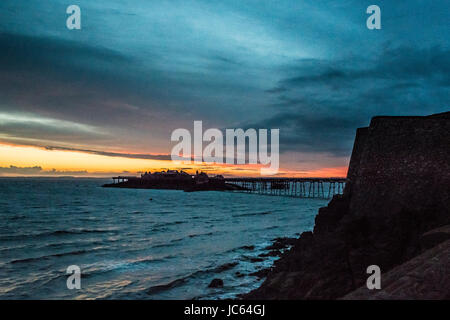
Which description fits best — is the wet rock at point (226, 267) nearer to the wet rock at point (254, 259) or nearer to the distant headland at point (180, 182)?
the wet rock at point (254, 259)

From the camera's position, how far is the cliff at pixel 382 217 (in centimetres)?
894

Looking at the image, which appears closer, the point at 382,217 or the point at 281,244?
the point at 382,217

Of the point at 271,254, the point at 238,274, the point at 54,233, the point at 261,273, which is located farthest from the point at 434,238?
the point at 54,233

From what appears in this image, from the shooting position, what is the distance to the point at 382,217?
12.0 metres

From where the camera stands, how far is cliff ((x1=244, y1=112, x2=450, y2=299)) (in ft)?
29.3

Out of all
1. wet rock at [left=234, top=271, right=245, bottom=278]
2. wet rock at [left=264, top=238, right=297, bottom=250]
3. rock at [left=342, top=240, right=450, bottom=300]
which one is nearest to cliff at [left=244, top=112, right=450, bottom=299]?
Answer: wet rock at [left=234, top=271, right=245, bottom=278]

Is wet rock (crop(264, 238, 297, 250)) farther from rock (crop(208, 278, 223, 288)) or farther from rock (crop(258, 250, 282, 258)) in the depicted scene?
rock (crop(208, 278, 223, 288))

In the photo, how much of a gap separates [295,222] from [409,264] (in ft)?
75.5

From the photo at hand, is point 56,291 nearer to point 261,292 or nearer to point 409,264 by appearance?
point 261,292

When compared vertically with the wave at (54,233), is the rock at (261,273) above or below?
above

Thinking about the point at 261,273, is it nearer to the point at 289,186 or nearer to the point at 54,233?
the point at 54,233

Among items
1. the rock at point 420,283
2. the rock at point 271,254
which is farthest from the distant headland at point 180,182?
the rock at point 420,283

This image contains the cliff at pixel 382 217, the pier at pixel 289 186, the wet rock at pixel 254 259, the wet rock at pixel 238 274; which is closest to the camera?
the cliff at pixel 382 217
